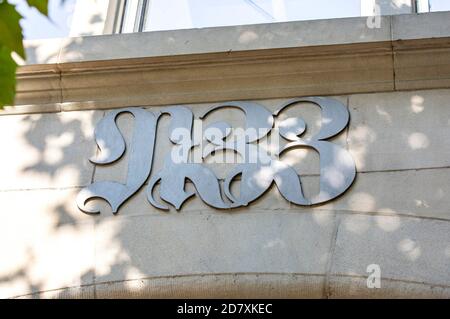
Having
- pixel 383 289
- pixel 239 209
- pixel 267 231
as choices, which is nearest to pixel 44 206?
pixel 239 209

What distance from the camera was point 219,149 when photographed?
5.14 meters

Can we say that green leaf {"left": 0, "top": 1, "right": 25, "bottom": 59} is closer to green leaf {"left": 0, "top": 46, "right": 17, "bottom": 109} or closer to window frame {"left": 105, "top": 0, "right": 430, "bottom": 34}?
green leaf {"left": 0, "top": 46, "right": 17, "bottom": 109}

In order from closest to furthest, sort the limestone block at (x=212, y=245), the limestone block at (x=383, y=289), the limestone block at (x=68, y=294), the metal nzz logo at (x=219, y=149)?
1. the limestone block at (x=383, y=289)
2. the limestone block at (x=212, y=245)
3. the limestone block at (x=68, y=294)
4. the metal nzz logo at (x=219, y=149)

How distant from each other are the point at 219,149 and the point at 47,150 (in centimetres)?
116

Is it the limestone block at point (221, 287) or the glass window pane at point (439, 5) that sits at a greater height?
the glass window pane at point (439, 5)

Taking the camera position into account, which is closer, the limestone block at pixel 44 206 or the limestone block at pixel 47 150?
the limestone block at pixel 44 206

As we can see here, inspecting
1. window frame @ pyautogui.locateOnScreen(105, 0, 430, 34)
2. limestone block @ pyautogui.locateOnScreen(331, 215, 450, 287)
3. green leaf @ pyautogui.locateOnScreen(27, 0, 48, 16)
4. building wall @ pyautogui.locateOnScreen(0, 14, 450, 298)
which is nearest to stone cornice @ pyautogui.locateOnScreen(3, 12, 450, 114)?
building wall @ pyautogui.locateOnScreen(0, 14, 450, 298)

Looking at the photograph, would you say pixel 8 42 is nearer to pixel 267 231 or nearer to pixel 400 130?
pixel 267 231

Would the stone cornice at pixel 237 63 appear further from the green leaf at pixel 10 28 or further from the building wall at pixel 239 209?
the green leaf at pixel 10 28

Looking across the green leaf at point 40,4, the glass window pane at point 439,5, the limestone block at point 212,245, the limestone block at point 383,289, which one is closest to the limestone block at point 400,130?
the limestone block at point 212,245

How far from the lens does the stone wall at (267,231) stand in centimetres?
455

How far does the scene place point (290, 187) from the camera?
4895 millimetres

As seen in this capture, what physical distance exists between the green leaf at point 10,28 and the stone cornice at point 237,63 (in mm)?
3297

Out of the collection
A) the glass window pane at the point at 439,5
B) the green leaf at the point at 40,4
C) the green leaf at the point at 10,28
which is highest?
the glass window pane at the point at 439,5
